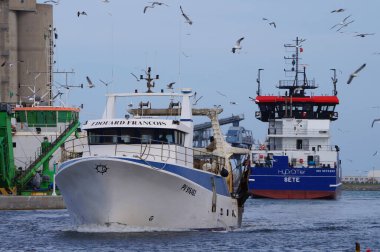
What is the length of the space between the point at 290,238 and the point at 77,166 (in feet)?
31.9

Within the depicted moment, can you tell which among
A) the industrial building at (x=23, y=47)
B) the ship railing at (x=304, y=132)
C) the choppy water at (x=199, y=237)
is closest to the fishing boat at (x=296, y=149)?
the ship railing at (x=304, y=132)

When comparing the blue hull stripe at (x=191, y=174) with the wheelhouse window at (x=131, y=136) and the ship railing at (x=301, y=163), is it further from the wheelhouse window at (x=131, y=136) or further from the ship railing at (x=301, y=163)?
the ship railing at (x=301, y=163)

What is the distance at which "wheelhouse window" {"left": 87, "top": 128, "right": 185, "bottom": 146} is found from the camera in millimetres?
48062

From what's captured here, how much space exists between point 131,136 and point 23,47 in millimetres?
83838

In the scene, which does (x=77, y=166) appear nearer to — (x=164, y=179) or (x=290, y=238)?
(x=164, y=179)

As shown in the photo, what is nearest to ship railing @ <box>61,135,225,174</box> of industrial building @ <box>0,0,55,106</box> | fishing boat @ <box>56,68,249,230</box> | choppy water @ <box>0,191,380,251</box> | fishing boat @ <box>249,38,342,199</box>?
fishing boat @ <box>56,68,249,230</box>

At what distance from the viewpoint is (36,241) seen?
47.0 meters

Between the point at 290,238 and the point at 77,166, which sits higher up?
the point at 77,166

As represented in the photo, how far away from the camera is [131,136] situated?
1897 inches

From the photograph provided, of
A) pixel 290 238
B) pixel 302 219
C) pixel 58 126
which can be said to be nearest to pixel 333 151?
pixel 58 126

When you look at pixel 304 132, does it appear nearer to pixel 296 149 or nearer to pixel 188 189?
pixel 296 149

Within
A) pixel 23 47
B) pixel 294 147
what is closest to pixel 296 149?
pixel 294 147

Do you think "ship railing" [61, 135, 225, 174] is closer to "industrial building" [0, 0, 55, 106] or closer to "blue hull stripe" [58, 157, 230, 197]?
"blue hull stripe" [58, 157, 230, 197]

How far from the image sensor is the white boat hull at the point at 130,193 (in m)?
46.0
